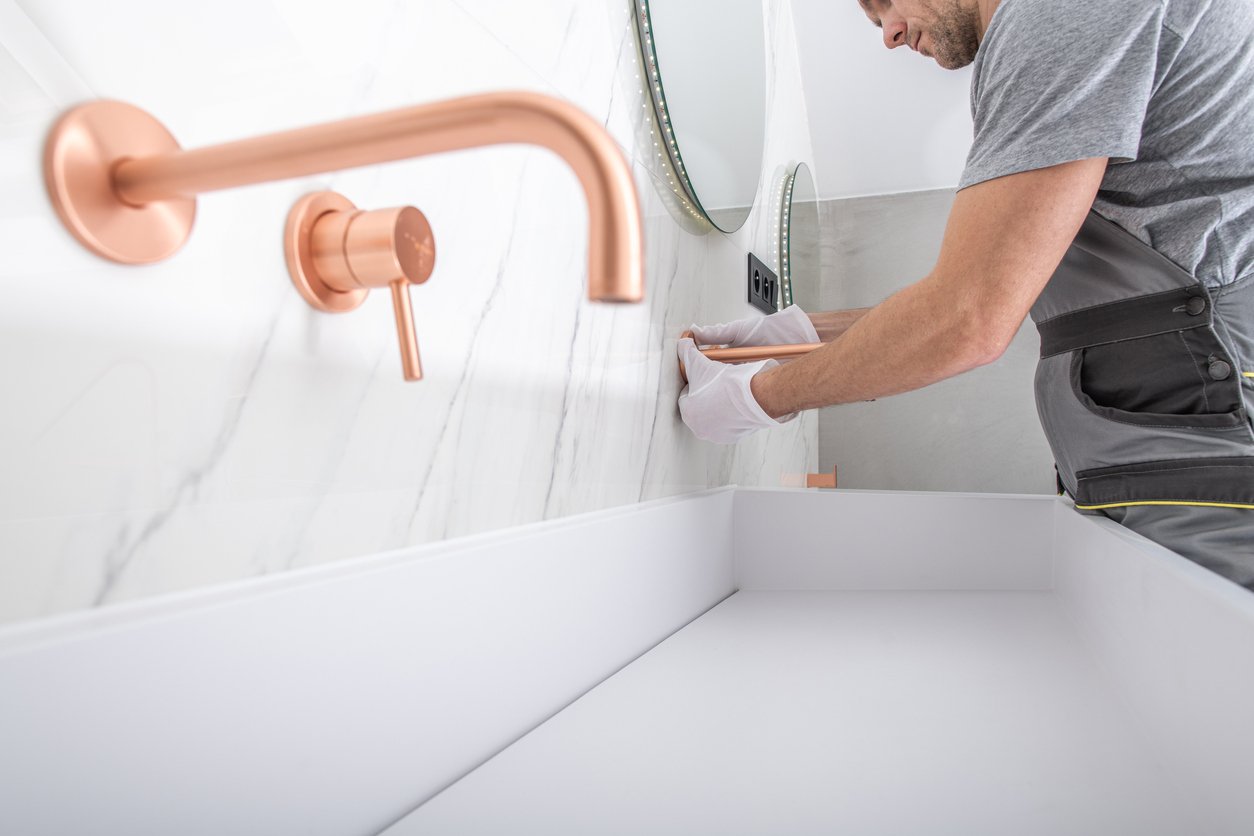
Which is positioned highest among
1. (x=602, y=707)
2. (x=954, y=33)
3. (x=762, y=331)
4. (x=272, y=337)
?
(x=954, y=33)

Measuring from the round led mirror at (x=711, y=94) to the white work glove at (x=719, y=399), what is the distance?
0.76 feet

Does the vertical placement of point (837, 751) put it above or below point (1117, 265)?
below

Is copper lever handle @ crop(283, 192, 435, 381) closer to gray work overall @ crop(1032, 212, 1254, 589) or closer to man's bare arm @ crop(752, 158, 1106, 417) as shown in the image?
man's bare arm @ crop(752, 158, 1106, 417)

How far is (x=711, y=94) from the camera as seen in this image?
1.12 meters

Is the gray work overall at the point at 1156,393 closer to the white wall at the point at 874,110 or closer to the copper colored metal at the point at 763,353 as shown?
the copper colored metal at the point at 763,353

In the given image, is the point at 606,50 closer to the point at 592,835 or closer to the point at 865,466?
the point at 592,835

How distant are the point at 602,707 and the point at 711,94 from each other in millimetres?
855

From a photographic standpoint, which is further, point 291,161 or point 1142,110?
point 1142,110

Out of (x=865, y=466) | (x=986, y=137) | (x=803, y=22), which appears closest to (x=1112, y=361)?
(x=986, y=137)

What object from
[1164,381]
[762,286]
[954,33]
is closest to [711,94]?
[954,33]

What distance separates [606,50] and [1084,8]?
448 millimetres

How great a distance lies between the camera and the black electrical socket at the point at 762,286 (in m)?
1.43

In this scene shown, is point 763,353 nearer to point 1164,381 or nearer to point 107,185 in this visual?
point 1164,381

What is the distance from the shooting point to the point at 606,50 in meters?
0.84
